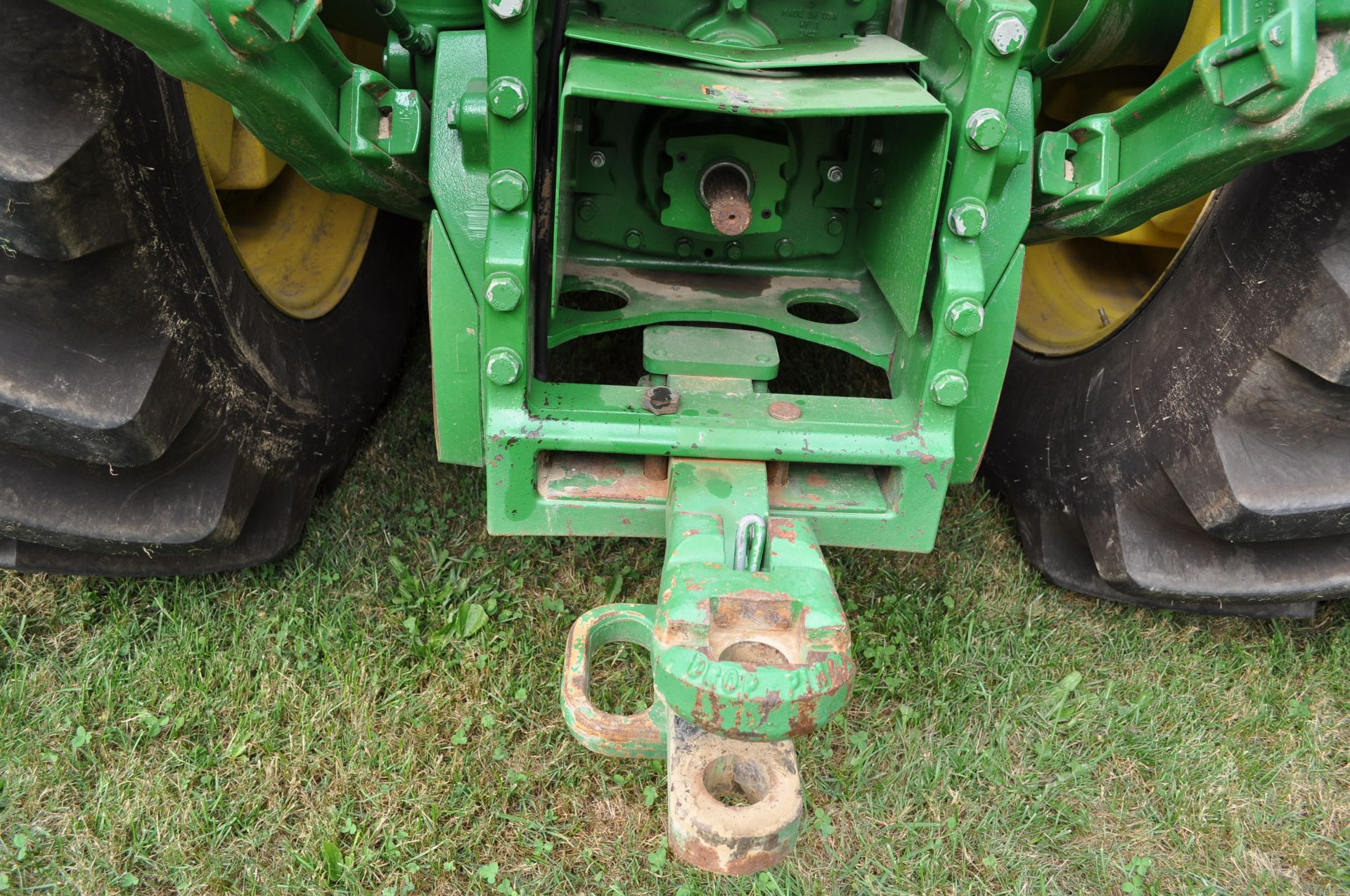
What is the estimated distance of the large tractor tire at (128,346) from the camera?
1.11 metres

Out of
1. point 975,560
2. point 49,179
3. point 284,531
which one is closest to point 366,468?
point 284,531

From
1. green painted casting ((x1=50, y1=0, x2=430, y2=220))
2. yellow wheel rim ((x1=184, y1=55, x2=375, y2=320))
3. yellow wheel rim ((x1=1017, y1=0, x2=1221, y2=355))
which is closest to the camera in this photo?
green painted casting ((x1=50, y1=0, x2=430, y2=220))

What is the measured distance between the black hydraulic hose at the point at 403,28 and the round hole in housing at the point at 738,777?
1.12 metres

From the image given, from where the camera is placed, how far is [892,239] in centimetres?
159

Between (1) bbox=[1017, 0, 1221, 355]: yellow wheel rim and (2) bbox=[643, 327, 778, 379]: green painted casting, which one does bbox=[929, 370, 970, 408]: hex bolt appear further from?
(1) bbox=[1017, 0, 1221, 355]: yellow wheel rim

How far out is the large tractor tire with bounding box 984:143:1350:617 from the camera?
1.33 metres

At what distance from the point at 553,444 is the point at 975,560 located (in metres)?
1.02

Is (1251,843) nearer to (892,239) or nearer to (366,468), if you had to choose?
(892,239)

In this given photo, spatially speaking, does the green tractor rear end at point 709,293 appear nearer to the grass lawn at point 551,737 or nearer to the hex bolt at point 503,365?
the hex bolt at point 503,365

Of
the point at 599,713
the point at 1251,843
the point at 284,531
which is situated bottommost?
the point at 1251,843

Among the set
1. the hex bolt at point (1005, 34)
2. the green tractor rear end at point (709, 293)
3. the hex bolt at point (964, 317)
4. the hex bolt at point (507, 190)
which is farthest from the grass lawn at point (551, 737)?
the hex bolt at point (1005, 34)

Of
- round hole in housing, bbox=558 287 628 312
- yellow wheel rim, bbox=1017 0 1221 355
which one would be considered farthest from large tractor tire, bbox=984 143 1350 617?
round hole in housing, bbox=558 287 628 312

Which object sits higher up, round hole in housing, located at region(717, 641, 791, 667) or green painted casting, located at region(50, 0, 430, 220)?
green painted casting, located at region(50, 0, 430, 220)

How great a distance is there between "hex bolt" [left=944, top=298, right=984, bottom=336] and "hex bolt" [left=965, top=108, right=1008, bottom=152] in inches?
8.2
